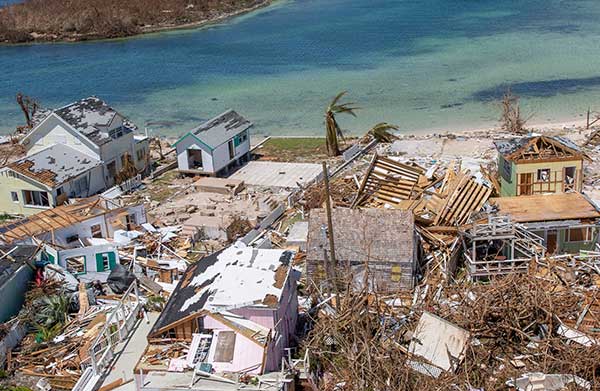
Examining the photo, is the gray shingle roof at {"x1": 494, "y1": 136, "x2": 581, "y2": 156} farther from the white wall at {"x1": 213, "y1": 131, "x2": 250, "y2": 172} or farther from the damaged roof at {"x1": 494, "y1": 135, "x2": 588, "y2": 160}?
the white wall at {"x1": 213, "y1": 131, "x2": 250, "y2": 172}

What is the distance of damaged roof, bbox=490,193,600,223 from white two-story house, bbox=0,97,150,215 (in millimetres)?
21498

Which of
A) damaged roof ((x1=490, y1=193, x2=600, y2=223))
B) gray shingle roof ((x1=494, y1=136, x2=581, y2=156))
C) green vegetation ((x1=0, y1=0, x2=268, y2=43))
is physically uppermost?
green vegetation ((x1=0, y1=0, x2=268, y2=43))

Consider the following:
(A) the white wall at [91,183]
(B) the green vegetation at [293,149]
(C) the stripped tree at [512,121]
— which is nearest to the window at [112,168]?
(A) the white wall at [91,183]

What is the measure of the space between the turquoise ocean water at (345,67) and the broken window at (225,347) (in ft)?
107

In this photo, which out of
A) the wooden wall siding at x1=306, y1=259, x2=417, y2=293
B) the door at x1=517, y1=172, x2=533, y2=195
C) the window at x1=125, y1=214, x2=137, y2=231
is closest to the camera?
the wooden wall siding at x1=306, y1=259, x2=417, y2=293

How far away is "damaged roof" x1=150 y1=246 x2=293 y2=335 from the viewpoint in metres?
18.6

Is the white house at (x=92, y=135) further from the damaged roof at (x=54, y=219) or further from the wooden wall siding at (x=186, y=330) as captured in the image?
the wooden wall siding at (x=186, y=330)

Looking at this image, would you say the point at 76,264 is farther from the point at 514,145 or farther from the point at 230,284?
the point at 514,145

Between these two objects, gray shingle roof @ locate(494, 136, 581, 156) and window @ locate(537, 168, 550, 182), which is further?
gray shingle roof @ locate(494, 136, 581, 156)

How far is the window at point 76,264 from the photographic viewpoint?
85.0 feet

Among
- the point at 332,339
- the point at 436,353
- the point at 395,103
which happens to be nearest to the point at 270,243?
the point at 332,339

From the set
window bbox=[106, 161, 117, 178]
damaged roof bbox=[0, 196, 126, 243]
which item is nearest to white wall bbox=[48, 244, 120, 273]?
damaged roof bbox=[0, 196, 126, 243]

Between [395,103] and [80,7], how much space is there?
6886 cm

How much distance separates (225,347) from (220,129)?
23784 millimetres
